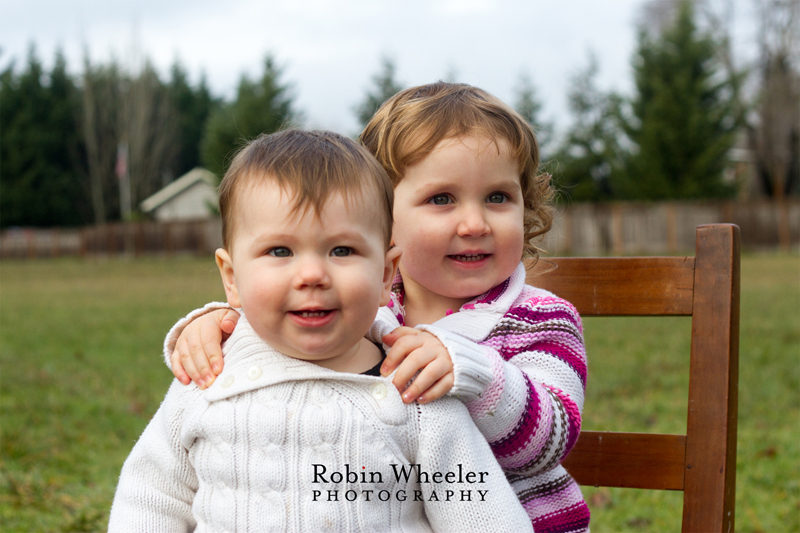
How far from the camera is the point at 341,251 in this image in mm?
1332

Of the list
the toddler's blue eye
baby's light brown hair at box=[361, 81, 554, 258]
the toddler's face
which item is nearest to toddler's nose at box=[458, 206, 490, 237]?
the toddler's face

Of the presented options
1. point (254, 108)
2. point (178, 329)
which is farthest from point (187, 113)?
point (178, 329)

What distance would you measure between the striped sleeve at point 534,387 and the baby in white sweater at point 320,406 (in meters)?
0.06

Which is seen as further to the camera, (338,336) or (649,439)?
(649,439)

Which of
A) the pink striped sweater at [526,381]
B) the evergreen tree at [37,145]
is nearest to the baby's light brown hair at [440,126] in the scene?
the pink striped sweater at [526,381]

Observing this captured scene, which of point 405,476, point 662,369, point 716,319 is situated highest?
point 716,319

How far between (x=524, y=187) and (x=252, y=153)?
70 centimetres

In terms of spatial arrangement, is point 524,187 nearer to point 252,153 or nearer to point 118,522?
point 252,153

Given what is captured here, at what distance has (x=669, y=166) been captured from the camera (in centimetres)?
2423

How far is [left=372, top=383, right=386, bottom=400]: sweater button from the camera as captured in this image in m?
1.35

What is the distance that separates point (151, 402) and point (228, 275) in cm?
425

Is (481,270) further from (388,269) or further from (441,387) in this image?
(441,387)

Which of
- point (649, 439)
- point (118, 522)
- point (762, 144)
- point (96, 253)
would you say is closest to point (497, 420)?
point (649, 439)

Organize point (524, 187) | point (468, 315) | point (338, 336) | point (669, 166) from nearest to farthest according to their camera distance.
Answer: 1. point (338, 336)
2. point (468, 315)
3. point (524, 187)
4. point (669, 166)
